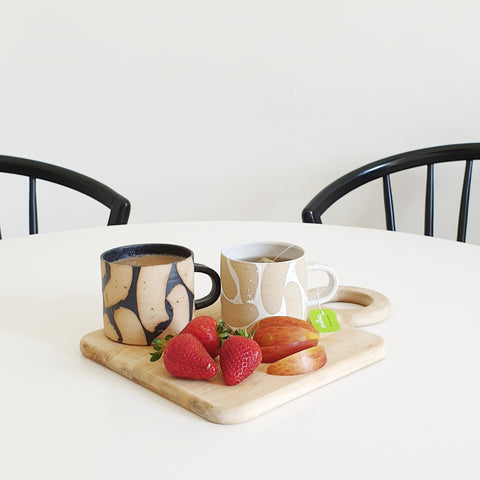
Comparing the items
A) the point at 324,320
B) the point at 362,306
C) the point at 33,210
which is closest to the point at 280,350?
the point at 324,320

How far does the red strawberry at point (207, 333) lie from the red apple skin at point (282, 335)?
1.9 inches

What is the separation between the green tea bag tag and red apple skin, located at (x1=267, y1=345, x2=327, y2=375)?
4.4 inches

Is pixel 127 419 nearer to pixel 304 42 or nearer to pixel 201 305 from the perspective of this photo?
pixel 201 305

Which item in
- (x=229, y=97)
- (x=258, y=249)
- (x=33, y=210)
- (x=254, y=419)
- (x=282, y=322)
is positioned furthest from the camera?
(x=229, y=97)

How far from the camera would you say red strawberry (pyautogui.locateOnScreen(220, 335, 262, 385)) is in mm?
619

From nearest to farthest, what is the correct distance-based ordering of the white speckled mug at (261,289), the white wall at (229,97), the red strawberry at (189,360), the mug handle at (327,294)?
the red strawberry at (189,360) → the white speckled mug at (261,289) → the mug handle at (327,294) → the white wall at (229,97)

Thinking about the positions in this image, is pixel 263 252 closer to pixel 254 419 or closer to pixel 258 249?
pixel 258 249

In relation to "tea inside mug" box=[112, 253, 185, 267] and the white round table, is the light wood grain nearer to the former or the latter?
the white round table

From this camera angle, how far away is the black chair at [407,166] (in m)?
1.64

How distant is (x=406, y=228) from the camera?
225cm

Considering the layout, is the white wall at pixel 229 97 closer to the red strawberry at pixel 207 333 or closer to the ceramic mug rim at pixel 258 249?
the ceramic mug rim at pixel 258 249

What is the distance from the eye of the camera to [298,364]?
2.14 ft

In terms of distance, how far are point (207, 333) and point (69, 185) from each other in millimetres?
1095

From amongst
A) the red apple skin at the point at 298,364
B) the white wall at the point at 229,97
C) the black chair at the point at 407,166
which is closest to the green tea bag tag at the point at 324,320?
the red apple skin at the point at 298,364
